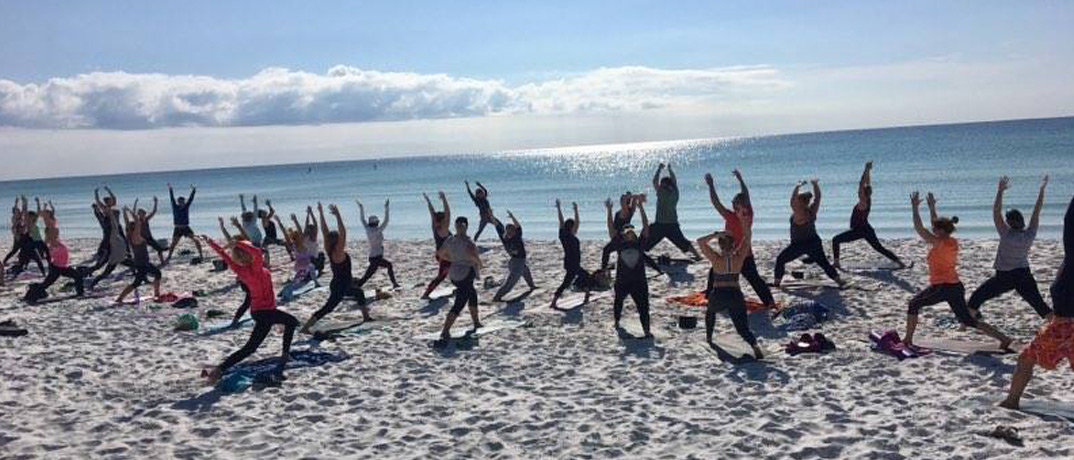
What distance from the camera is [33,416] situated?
817 cm

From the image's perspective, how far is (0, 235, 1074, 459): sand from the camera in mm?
6961

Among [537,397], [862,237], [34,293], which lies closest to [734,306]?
[537,397]

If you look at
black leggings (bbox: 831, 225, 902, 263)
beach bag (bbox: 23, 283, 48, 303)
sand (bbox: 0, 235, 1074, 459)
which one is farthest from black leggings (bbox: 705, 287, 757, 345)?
beach bag (bbox: 23, 283, 48, 303)

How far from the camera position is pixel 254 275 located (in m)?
8.83

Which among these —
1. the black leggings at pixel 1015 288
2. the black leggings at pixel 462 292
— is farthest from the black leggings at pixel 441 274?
the black leggings at pixel 1015 288

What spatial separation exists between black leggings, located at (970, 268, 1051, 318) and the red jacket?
7.65 metres

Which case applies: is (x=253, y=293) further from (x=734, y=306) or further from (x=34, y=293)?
(x=34, y=293)

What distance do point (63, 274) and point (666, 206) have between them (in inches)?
426

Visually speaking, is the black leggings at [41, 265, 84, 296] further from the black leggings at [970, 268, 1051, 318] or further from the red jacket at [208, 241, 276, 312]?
Answer: the black leggings at [970, 268, 1051, 318]

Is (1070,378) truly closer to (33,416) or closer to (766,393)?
(766,393)

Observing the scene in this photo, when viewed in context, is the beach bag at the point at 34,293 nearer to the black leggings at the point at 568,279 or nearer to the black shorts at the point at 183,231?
the black shorts at the point at 183,231

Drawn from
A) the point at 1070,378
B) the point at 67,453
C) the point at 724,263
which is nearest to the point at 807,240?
the point at 724,263

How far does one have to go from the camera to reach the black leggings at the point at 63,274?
1487 cm

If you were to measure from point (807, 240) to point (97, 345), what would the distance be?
398 inches
